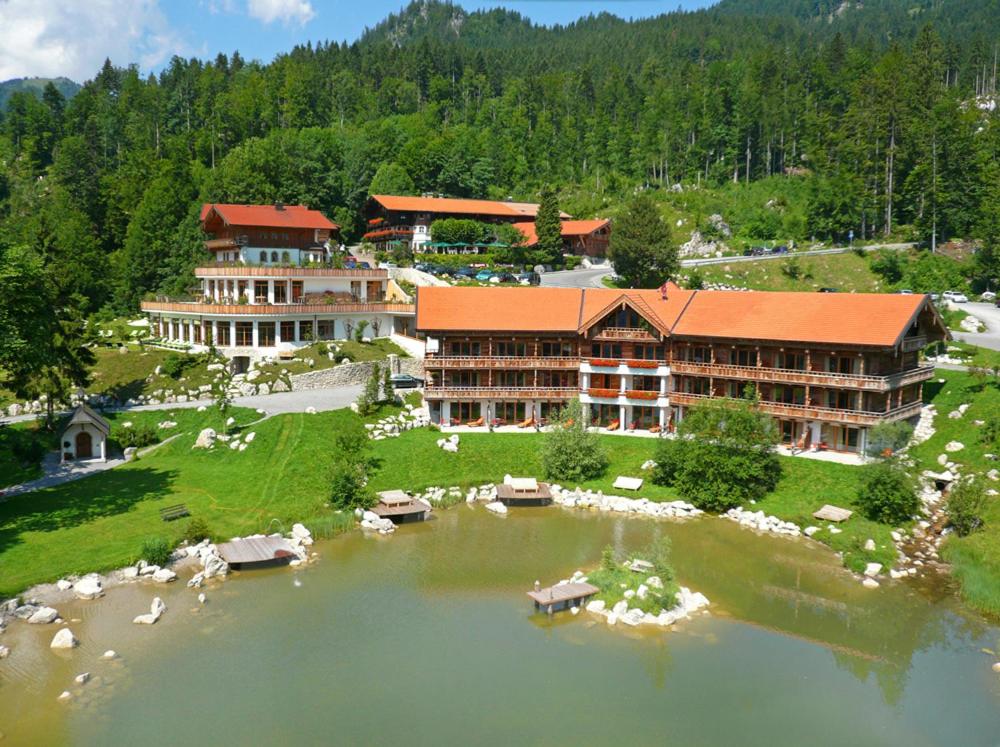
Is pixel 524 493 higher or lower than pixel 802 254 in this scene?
lower

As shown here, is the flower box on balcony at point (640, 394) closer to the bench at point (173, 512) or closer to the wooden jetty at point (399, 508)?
the wooden jetty at point (399, 508)

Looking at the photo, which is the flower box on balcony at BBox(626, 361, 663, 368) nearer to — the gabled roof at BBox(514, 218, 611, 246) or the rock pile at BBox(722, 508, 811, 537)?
the rock pile at BBox(722, 508, 811, 537)

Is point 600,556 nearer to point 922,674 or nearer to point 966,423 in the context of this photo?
point 922,674

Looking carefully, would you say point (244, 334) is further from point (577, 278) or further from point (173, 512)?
point (577, 278)

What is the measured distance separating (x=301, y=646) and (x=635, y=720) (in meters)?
10.8

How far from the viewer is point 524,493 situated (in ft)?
129

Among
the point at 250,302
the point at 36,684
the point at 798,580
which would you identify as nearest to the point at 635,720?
the point at 798,580

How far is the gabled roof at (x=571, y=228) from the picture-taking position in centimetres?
8644

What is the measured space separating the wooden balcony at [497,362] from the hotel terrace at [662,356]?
62 mm

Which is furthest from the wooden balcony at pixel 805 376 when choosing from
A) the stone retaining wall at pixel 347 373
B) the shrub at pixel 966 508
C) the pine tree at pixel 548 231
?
the pine tree at pixel 548 231

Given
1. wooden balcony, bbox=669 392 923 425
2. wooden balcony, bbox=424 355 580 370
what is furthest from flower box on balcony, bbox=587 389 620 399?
wooden balcony, bbox=669 392 923 425

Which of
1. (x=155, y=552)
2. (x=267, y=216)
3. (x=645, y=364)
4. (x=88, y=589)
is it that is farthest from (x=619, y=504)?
(x=267, y=216)

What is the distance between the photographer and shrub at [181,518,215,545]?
32812 mm

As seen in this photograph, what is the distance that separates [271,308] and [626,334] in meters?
26.0
